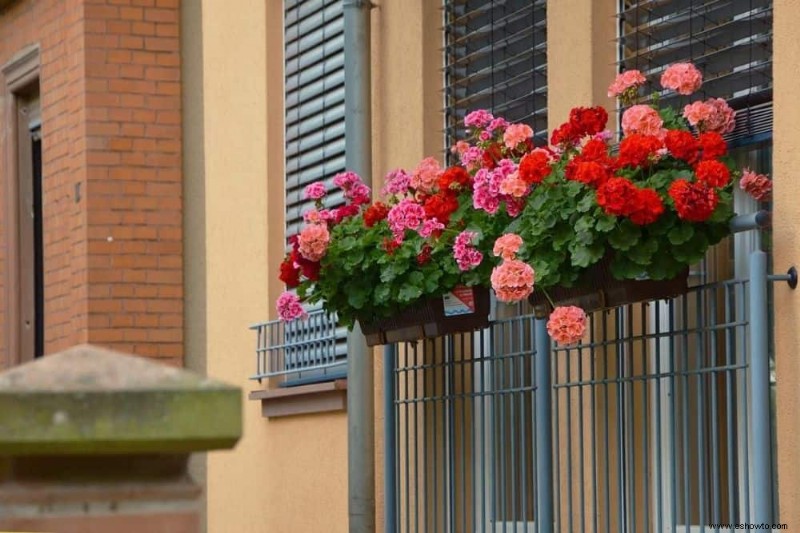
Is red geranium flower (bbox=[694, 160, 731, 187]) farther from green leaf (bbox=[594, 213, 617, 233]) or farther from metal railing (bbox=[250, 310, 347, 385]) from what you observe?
metal railing (bbox=[250, 310, 347, 385])

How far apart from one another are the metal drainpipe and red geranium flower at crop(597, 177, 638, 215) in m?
2.93

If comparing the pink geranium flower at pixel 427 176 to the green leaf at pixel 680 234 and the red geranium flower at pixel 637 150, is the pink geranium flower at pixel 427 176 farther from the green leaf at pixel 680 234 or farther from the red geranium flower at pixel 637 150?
the green leaf at pixel 680 234

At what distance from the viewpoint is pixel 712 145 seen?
589cm

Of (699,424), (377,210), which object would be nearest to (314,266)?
(377,210)

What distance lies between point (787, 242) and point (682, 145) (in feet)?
1.42

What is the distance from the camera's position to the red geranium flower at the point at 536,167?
6.19m

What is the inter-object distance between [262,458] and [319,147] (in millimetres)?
1677

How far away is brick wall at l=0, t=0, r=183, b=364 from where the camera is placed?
11500 mm

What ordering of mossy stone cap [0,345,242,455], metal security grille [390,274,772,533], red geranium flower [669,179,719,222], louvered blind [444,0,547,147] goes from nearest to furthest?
1. mossy stone cap [0,345,242,455]
2. red geranium flower [669,179,719,222]
3. metal security grille [390,274,772,533]
4. louvered blind [444,0,547,147]

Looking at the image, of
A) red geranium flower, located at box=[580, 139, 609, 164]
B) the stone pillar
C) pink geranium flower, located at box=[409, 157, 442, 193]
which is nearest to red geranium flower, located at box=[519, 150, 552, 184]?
red geranium flower, located at box=[580, 139, 609, 164]

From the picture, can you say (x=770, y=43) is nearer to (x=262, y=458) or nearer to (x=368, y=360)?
(x=368, y=360)

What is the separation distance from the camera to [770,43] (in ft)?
20.9

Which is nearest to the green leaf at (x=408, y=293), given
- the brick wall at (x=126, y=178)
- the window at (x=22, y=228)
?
the brick wall at (x=126, y=178)

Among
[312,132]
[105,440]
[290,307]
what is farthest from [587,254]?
[312,132]
